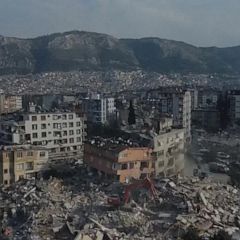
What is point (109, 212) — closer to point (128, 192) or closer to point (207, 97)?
point (128, 192)

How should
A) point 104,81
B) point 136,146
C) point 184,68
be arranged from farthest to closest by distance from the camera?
point 184,68 < point 104,81 < point 136,146

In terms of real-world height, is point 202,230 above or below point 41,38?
below

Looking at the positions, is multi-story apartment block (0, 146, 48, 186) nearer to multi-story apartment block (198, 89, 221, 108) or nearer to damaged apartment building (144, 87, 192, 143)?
damaged apartment building (144, 87, 192, 143)

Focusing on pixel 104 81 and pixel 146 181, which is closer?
pixel 146 181

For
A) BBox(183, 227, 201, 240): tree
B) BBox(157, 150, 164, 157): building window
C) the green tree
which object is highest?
BBox(157, 150, 164, 157): building window

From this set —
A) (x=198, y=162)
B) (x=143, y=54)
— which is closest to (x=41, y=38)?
(x=143, y=54)

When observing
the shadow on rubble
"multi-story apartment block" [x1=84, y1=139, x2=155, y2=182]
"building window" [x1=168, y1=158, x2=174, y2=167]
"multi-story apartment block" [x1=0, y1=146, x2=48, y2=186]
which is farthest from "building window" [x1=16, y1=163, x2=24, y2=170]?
"building window" [x1=168, y1=158, x2=174, y2=167]

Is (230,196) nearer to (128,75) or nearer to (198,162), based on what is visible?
(198,162)
